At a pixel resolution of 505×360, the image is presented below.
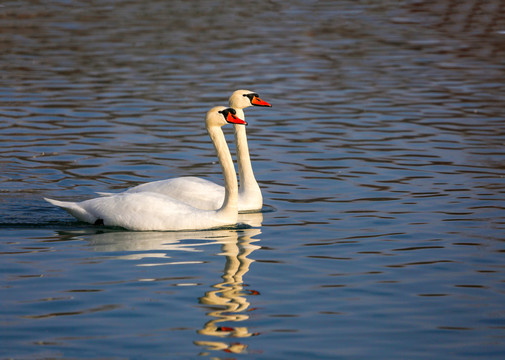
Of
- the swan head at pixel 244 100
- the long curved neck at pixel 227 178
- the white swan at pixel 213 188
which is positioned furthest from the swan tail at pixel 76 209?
the swan head at pixel 244 100

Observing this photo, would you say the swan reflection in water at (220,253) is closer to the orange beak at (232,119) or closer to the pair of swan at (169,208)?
the pair of swan at (169,208)

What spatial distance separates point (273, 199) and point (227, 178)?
2207mm

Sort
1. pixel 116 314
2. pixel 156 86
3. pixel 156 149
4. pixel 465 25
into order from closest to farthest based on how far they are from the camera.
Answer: pixel 116 314, pixel 156 149, pixel 156 86, pixel 465 25

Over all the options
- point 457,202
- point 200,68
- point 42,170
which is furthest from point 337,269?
point 200,68

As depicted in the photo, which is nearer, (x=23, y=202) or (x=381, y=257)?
(x=381, y=257)

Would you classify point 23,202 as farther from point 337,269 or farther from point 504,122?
point 504,122

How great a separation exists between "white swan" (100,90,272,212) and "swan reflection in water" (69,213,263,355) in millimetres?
264

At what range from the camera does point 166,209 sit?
38.1ft

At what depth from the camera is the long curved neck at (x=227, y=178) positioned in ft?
38.4

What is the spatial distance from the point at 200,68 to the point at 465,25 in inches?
567

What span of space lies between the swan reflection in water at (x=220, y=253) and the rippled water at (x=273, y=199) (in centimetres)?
3

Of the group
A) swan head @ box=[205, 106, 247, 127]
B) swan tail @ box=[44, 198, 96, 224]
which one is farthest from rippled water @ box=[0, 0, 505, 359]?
swan head @ box=[205, 106, 247, 127]

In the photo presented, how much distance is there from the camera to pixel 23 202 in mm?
13219

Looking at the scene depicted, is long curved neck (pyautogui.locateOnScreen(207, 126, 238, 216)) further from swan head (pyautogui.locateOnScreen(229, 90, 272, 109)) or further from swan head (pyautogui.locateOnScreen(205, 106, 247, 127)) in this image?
swan head (pyautogui.locateOnScreen(229, 90, 272, 109))
